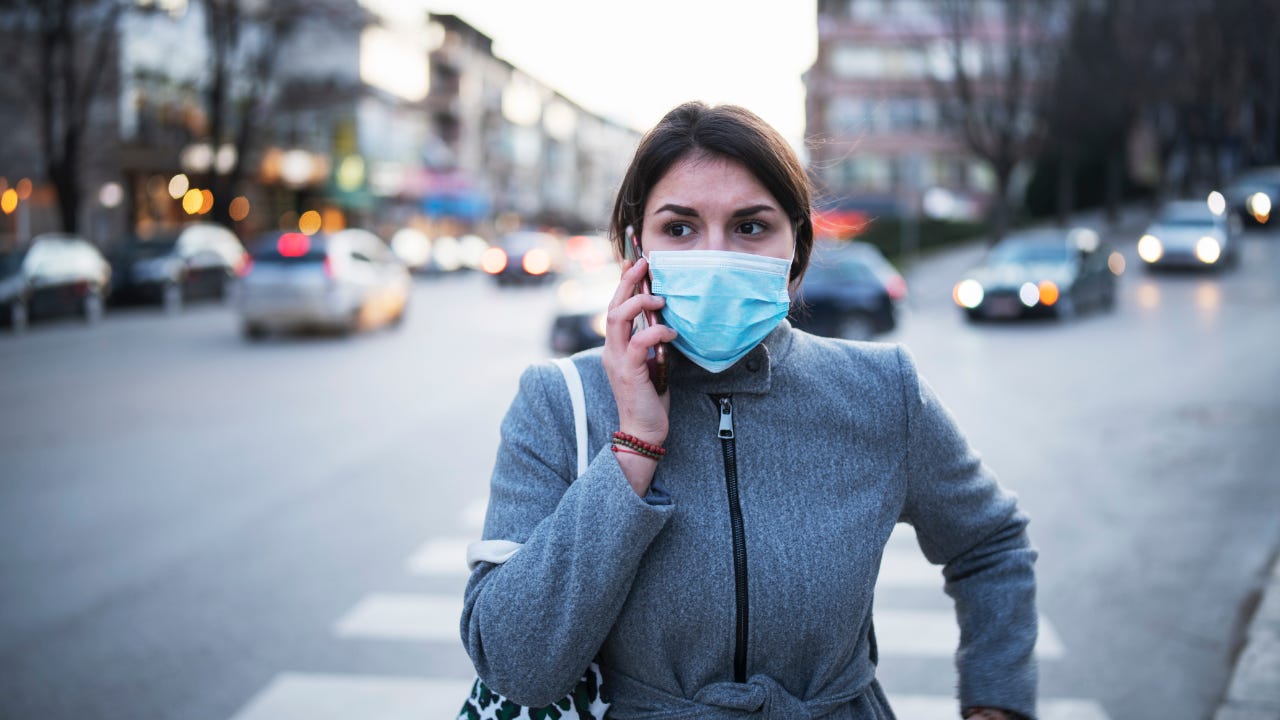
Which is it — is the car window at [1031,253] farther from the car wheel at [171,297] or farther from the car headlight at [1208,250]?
the car wheel at [171,297]

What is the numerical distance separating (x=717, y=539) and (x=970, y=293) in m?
21.8

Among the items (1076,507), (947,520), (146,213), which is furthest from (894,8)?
(947,520)

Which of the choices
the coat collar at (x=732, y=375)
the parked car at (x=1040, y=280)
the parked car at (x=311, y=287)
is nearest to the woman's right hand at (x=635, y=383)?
the coat collar at (x=732, y=375)

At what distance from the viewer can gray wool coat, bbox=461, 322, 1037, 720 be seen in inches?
71.8

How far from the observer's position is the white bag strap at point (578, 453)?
1.89m

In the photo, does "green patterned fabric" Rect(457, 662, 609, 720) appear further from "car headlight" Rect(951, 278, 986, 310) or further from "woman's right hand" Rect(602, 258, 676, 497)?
"car headlight" Rect(951, 278, 986, 310)

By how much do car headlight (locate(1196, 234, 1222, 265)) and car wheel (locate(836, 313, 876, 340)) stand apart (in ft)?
56.1

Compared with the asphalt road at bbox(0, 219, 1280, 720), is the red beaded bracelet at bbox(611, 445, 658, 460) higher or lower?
higher

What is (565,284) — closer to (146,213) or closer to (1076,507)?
(1076,507)

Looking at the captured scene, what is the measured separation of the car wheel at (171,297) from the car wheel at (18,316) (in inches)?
196

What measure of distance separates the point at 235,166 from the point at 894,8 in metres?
48.6

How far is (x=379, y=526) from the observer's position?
7.72m

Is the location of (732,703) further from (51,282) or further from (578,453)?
(51,282)

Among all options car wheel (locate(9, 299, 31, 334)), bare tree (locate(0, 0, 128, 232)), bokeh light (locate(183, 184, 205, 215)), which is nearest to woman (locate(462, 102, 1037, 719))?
car wheel (locate(9, 299, 31, 334))
